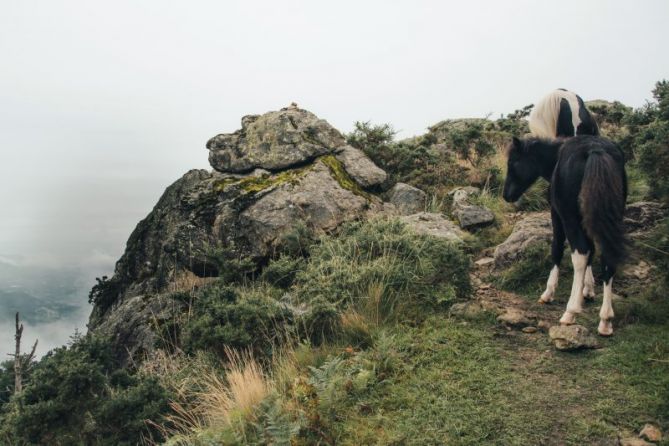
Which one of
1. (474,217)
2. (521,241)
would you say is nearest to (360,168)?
(474,217)

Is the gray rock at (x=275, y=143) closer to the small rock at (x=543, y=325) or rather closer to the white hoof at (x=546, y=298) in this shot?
the white hoof at (x=546, y=298)

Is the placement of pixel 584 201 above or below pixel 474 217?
above

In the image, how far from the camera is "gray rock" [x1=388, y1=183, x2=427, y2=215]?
34.0ft

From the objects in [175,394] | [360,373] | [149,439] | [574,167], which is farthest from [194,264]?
[574,167]

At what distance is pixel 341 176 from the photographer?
10.3 meters

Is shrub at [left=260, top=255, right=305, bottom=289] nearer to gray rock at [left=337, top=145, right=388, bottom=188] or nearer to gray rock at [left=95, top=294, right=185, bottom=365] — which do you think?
gray rock at [left=95, top=294, right=185, bottom=365]

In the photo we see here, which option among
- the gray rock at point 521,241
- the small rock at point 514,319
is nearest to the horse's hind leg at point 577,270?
the small rock at point 514,319

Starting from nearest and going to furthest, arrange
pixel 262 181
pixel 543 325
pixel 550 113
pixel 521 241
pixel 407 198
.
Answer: pixel 543 325
pixel 550 113
pixel 521 241
pixel 262 181
pixel 407 198

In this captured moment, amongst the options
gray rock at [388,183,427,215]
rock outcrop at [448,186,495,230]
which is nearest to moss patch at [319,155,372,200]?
gray rock at [388,183,427,215]

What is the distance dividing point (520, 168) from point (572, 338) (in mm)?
2849

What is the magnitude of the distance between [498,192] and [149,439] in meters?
9.50

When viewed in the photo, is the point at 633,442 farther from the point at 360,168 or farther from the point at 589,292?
the point at 360,168

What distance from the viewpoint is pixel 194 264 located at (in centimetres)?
895

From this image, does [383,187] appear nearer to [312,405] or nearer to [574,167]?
[574,167]
